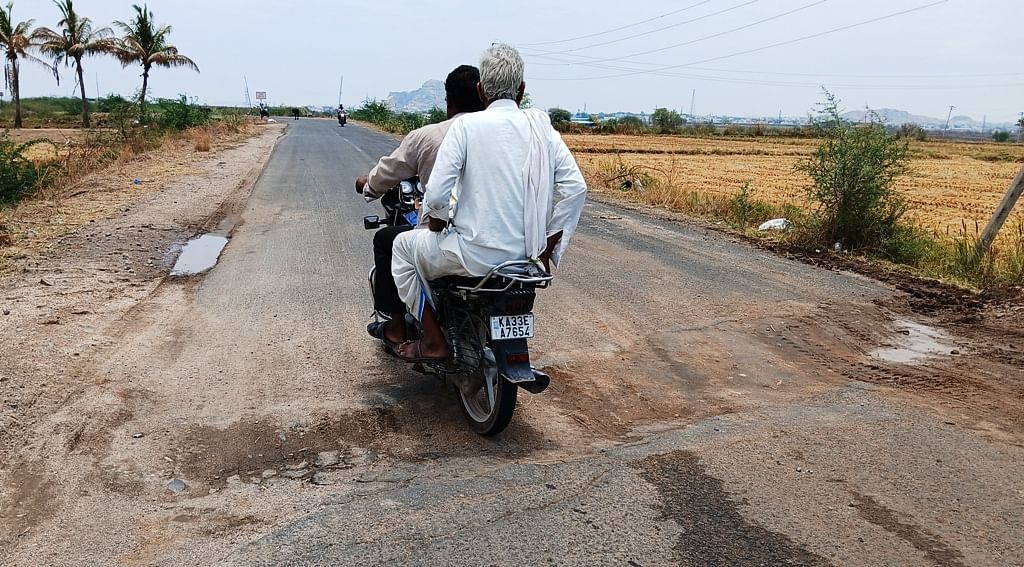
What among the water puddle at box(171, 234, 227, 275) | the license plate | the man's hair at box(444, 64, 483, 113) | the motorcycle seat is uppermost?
the man's hair at box(444, 64, 483, 113)

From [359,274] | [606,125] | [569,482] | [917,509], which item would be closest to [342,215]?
[359,274]

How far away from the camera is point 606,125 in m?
Result: 63.7

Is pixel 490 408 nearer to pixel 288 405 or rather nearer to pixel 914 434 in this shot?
pixel 288 405

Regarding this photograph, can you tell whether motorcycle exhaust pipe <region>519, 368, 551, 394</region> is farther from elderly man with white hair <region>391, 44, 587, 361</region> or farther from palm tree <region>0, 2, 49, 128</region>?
palm tree <region>0, 2, 49, 128</region>

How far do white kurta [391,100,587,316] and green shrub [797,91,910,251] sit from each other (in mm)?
6778

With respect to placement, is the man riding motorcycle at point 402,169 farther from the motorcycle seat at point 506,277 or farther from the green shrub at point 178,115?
the green shrub at point 178,115

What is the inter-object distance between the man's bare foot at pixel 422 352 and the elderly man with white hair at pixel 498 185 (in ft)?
1.51

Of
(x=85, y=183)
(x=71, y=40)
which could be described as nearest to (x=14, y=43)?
(x=71, y=40)

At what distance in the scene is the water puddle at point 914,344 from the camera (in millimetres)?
5484

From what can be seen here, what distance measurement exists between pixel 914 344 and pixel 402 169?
404 centimetres

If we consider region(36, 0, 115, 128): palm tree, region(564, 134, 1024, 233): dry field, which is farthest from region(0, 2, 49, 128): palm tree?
region(564, 134, 1024, 233): dry field

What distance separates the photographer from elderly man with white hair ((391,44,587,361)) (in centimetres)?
368

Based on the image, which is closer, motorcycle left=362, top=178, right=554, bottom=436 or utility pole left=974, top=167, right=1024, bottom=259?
motorcycle left=362, top=178, right=554, bottom=436

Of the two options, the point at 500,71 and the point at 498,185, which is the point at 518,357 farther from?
the point at 500,71
